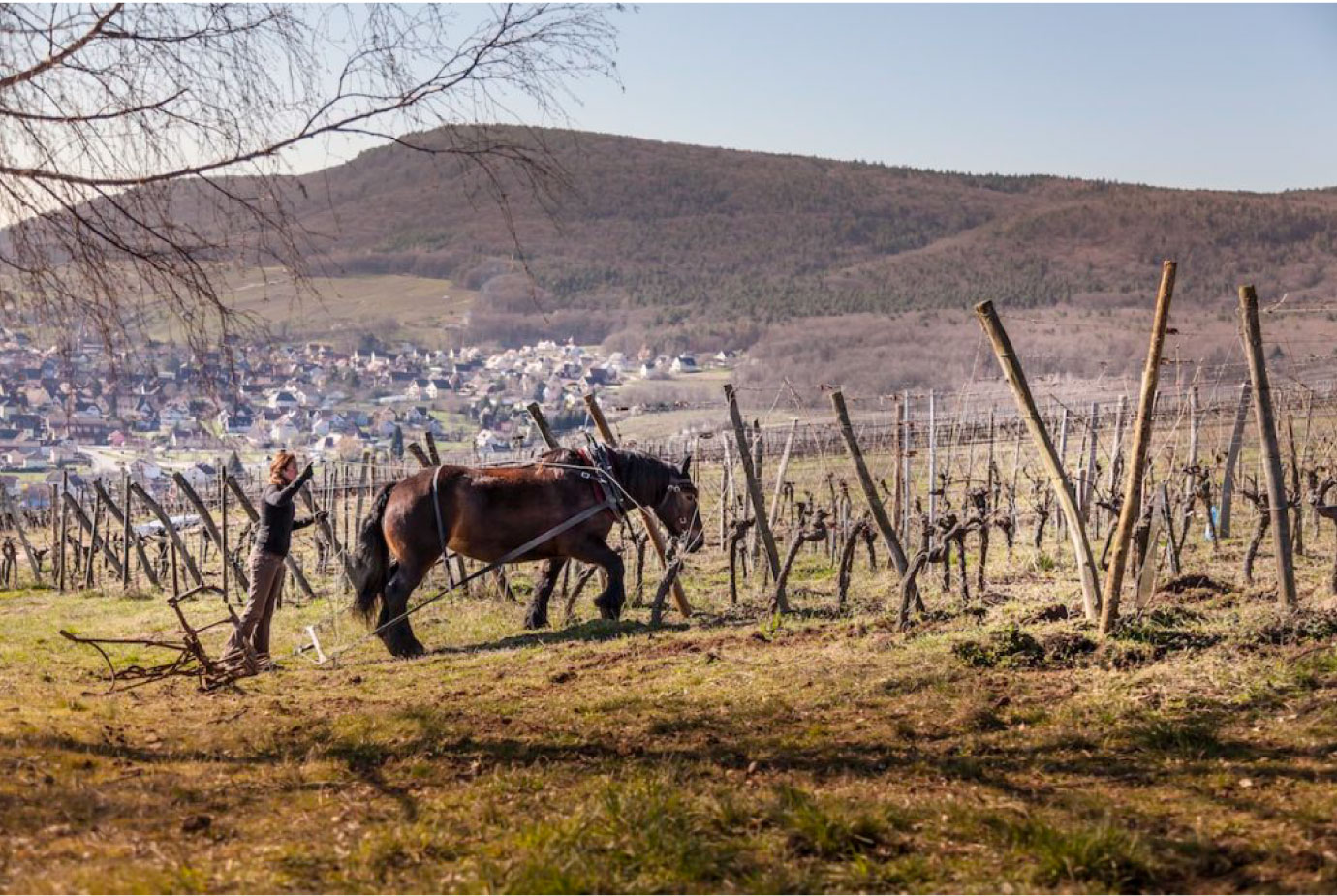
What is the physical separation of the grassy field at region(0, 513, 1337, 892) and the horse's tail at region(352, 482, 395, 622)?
88.9 inches

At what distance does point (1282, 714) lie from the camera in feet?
21.2

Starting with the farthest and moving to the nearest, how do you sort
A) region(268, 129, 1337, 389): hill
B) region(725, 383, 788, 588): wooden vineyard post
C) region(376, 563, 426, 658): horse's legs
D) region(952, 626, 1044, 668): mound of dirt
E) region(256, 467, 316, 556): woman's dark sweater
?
region(268, 129, 1337, 389): hill, region(725, 383, 788, 588): wooden vineyard post, region(376, 563, 426, 658): horse's legs, region(256, 467, 316, 556): woman's dark sweater, region(952, 626, 1044, 668): mound of dirt

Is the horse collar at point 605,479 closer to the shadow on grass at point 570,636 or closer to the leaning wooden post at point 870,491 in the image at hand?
the shadow on grass at point 570,636

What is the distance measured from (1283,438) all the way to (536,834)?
29079 mm

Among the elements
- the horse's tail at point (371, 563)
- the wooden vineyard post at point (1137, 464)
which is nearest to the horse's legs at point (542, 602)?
the horse's tail at point (371, 563)

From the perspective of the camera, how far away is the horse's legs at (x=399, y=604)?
449 inches

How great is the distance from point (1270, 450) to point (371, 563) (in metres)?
7.89

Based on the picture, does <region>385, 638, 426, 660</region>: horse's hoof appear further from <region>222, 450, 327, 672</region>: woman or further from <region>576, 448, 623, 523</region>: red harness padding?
<region>576, 448, 623, 523</region>: red harness padding

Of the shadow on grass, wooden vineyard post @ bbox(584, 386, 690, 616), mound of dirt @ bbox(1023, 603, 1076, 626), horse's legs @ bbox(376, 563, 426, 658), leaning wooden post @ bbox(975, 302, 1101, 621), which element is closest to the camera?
leaning wooden post @ bbox(975, 302, 1101, 621)

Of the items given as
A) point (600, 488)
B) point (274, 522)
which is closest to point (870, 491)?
point (600, 488)

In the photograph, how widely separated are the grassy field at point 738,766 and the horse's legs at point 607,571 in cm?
239

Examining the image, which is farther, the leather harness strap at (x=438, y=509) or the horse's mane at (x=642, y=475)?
the horse's mane at (x=642, y=475)

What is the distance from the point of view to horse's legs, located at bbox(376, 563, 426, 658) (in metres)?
11.4

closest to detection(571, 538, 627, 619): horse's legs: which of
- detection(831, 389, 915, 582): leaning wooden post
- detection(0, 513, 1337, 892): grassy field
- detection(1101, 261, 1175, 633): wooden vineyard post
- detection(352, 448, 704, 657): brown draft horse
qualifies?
detection(352, 448, 704, 657): brown draft horse
